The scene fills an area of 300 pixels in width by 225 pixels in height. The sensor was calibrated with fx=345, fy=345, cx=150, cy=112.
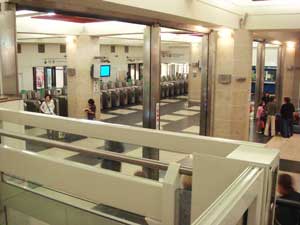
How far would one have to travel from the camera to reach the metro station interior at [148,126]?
Result: 4.37ft

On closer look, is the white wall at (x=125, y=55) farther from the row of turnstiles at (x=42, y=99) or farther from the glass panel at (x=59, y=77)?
the row of turnstiles at (x=42, y=99)

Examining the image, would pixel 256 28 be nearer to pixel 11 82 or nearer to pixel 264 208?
pixel 11 82

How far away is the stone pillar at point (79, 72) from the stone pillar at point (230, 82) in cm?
478

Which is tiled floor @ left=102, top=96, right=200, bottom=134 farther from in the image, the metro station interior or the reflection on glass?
the reflection on glass

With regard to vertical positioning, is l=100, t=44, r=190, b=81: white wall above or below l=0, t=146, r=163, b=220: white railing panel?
above

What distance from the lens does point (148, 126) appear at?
6.45 meters

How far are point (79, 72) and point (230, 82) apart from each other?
17.5 ft

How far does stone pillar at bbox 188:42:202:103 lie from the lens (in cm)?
1625

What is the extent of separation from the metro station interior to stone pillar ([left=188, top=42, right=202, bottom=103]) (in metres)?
0.10

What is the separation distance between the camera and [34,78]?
1455cm

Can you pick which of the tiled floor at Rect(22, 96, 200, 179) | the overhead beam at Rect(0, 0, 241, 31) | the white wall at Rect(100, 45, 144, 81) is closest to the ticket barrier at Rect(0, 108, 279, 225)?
the overhead beam at Rect(0, 0, 241, 31)

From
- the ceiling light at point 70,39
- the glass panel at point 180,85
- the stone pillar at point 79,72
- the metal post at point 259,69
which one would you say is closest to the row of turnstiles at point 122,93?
the glass panel at point 180,85

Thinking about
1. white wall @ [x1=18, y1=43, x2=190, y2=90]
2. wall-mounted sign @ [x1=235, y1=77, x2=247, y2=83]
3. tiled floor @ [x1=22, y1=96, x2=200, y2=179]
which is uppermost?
white wall @ [x1=18, y1=43, x2=190, y2=90]

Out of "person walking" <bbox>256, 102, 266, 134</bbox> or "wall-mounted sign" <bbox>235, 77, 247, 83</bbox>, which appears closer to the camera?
"wall-mounted sign" <bbox>235, 77, 247, 83</bbox>
